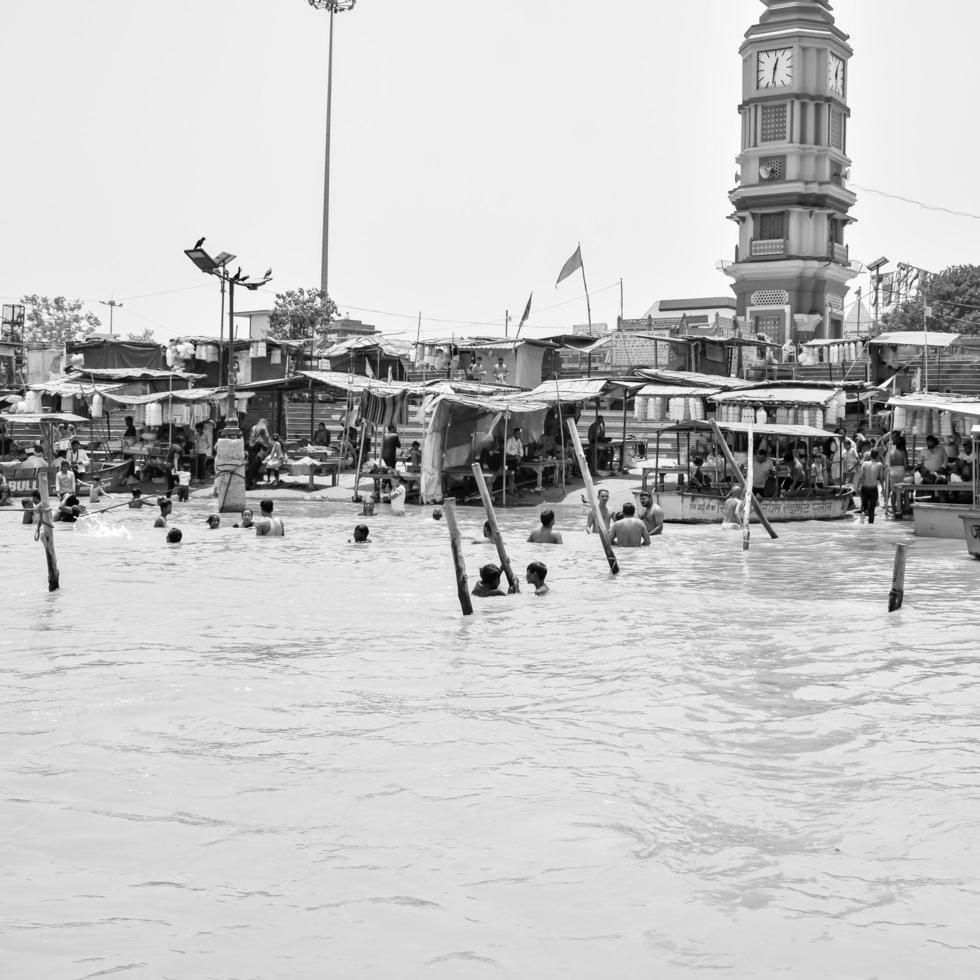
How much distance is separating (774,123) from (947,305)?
13.4m

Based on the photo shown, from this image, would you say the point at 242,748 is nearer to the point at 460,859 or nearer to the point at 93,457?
the point at 460,859

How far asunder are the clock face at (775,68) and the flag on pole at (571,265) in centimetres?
3564

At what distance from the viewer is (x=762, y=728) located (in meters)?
9.84

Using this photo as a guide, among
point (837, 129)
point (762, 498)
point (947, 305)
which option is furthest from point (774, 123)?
point (762, 498)

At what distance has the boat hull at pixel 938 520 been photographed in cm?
2228

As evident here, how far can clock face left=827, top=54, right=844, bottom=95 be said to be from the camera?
63.9m

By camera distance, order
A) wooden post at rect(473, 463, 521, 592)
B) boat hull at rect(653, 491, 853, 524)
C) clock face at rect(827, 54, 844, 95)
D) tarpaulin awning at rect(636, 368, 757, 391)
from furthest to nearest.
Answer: clock face at rect(827, 54, 844, 95), tarpaulin awning at rect(636, 368, 757, 391), boat hull at rect(653, 491, 853, 524), wooden post at rect(473, 463, 521, 592)

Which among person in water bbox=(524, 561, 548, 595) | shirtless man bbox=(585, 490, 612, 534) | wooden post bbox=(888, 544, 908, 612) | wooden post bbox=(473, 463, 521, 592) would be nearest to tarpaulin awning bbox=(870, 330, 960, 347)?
shirtless man bbox=(585, 490, 612, 534)

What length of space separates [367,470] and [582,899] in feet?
73.8

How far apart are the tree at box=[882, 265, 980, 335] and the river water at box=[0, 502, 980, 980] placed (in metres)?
43.6

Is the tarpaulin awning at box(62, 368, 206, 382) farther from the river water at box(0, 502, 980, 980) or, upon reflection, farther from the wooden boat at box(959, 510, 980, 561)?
the wooden boat at box(959, 510, 980, 561)

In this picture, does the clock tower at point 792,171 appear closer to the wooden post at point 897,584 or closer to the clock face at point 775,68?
the clock face at point 775,68

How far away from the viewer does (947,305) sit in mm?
58000

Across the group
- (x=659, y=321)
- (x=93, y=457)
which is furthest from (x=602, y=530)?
(x=659, y=321)
